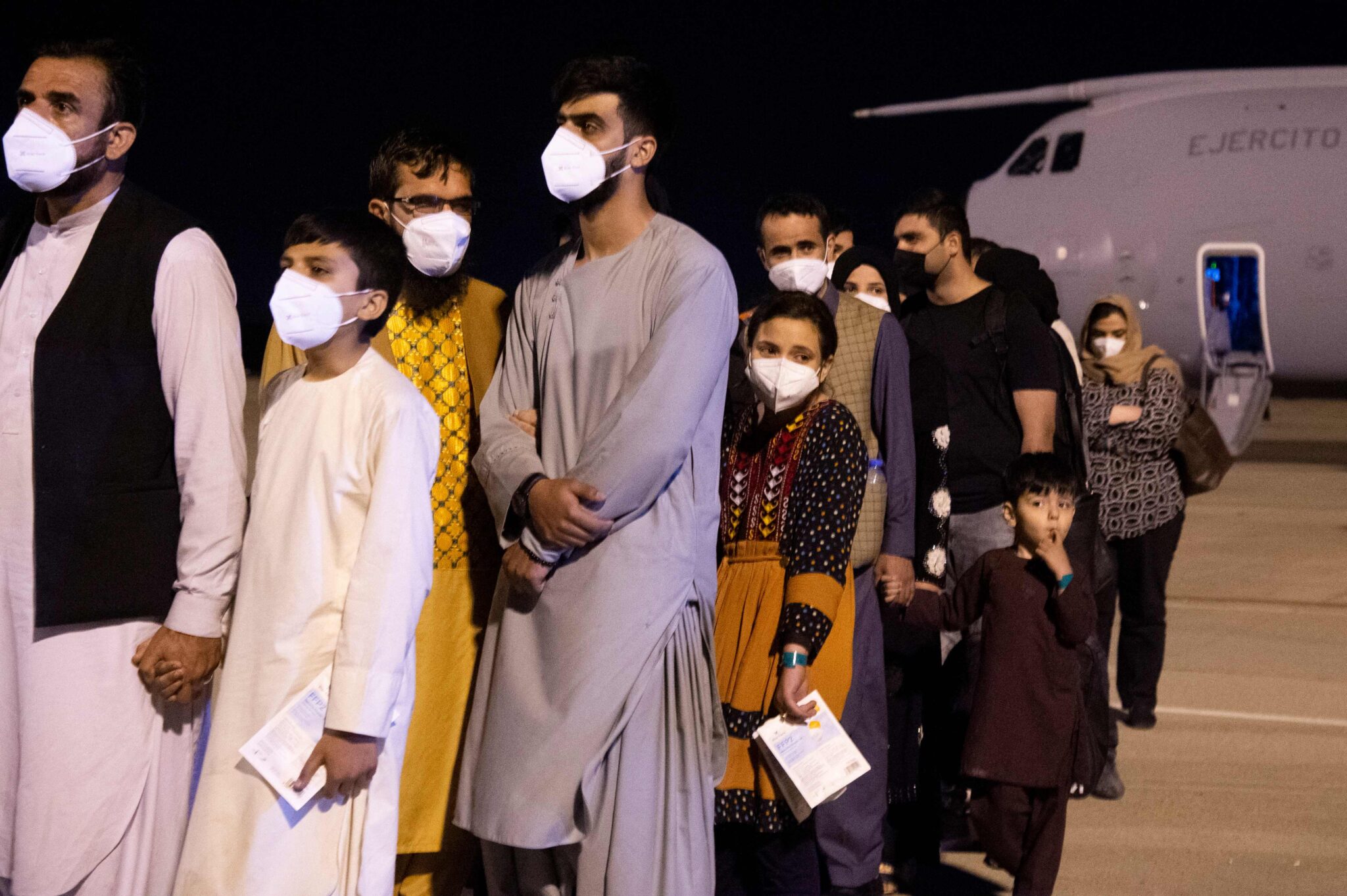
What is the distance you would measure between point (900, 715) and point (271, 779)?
220 cm

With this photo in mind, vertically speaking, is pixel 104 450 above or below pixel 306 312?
below

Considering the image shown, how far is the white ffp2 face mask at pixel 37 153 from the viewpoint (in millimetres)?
3055

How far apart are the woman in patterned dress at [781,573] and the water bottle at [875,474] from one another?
436 millimetres

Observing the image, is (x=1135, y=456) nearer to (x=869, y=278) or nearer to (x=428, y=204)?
(x=869, y=278)

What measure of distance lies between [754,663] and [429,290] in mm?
1147

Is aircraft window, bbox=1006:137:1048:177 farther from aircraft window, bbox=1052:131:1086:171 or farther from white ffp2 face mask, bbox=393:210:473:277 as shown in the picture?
white ffp2 face mask, bbox=393:210:473:277

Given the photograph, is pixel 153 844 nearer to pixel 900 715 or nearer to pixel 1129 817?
pixel 900 715

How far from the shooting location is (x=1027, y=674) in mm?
4074

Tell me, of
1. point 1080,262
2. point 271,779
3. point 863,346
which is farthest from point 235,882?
point 1080,262

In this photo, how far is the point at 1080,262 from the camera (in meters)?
16.4

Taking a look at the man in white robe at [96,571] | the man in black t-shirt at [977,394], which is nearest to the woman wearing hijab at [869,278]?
the man in black t-shirt at [977,394]

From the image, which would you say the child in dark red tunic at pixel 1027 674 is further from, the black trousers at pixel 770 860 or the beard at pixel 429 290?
the beard at pixel 429 290

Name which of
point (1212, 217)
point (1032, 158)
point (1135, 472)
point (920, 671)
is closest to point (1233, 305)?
point (1212, 217)

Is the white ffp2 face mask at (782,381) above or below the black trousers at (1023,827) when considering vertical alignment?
above
